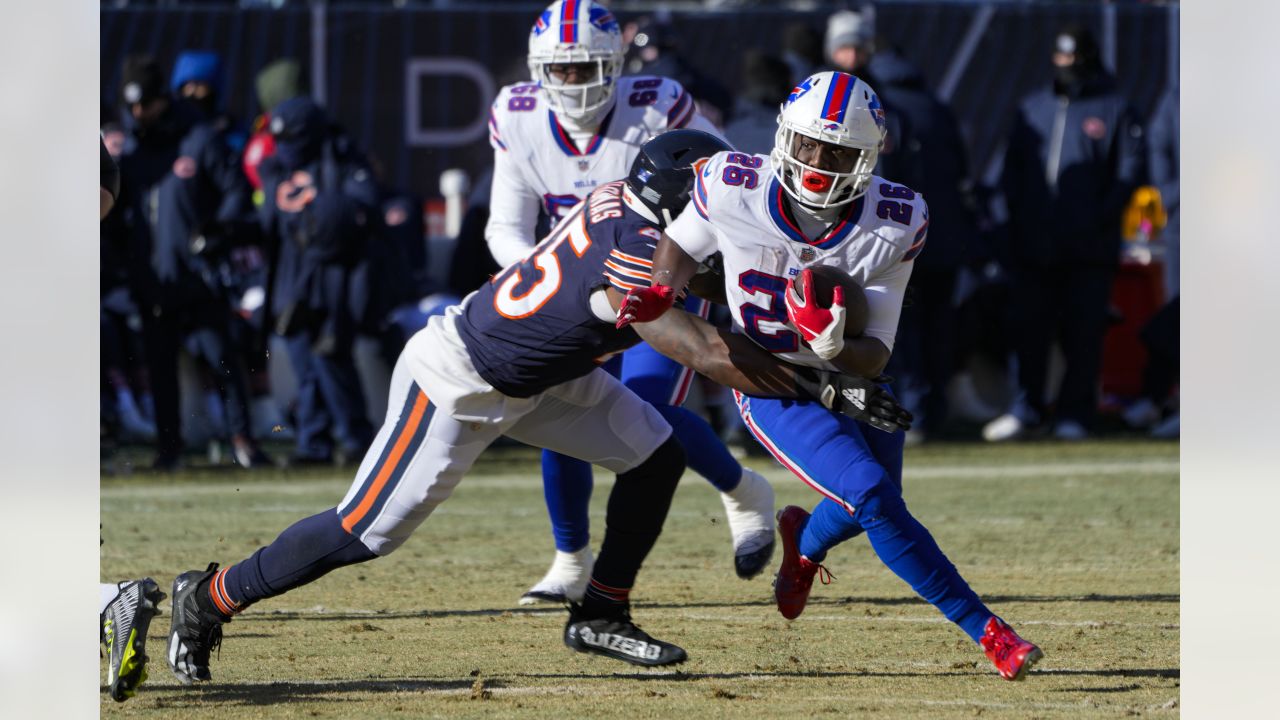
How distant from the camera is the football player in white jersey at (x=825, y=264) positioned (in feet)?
14.4

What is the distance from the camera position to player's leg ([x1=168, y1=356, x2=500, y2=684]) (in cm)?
454

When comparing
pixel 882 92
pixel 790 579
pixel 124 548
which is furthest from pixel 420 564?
pixel 882 92

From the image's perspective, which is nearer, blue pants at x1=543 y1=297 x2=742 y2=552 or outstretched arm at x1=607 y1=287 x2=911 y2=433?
outstretched arm at x1=607 y1=287 x2=911 y2=433

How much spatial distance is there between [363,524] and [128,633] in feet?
2.04

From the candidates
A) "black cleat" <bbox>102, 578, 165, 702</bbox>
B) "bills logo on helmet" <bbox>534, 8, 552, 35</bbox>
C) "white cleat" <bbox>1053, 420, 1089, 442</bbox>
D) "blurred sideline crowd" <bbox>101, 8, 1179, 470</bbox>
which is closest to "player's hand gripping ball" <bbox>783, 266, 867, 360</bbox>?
"black cleat" <bbox>102, 578, 165, 702</bbox>

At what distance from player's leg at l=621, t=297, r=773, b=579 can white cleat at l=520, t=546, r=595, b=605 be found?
467 mm

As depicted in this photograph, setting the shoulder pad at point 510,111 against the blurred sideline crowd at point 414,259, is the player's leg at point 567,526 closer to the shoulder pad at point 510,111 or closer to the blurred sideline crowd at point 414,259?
the shoulder pad at point 510,111

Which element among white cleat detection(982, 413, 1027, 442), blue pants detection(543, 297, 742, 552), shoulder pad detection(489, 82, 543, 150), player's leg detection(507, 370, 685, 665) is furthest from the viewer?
white cleat detection(982, 413, 1027, 442)

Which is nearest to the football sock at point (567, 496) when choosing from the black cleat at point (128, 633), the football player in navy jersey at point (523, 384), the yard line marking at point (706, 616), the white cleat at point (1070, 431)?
the yard line marking at point (706, 616)

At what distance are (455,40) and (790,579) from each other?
716cm

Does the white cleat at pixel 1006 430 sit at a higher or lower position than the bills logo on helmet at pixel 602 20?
lower

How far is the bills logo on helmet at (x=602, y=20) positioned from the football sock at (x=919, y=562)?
2.19 meters

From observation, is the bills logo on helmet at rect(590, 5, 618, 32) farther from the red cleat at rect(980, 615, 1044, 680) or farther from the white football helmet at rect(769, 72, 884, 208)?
the red cleat at rect(980, 615, 1044, 680)
